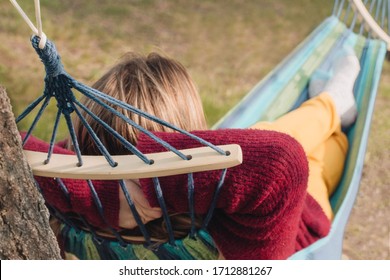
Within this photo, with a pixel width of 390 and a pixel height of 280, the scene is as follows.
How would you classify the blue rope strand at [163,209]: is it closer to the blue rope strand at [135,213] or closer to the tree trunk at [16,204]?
the blue rope strand at [135,213]

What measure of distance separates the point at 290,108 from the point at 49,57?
3.61 ft

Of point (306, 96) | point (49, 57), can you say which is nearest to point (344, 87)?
point (306, 96)

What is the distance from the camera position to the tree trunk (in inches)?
28.6

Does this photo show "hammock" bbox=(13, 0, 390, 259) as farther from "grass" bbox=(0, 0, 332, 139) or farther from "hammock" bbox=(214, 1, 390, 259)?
"grass" bbox=(0, 0, 332, 139)

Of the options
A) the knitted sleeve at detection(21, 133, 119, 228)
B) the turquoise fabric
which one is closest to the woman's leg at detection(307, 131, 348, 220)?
the turquoise fabric

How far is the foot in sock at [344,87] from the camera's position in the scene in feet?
5.51

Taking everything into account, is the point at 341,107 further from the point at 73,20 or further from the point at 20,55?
the point at 73,20

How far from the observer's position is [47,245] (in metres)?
0.80

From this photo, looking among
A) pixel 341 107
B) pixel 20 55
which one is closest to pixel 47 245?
pixel 341 107

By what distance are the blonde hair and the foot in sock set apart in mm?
656

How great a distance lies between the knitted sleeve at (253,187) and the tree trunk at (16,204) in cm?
19

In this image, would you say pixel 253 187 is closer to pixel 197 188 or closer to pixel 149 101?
pixel 197 188

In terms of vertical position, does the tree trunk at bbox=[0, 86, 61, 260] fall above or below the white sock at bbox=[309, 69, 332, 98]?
above

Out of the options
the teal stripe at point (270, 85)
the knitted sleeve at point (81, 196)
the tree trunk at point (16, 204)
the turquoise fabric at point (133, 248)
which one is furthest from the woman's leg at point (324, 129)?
the tree trunk at point (16, 204)
